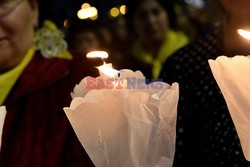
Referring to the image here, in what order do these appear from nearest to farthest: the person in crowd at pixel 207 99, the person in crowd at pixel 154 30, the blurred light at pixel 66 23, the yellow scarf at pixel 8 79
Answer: the person in crowd at pixel 207 99 → the yellow scarf at pixel 8 79 → the person in crowd at pixel 154 30 → the blurred light at pixel 66 23

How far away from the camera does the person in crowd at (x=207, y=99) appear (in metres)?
1.54

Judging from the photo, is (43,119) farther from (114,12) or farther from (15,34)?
(114,12)

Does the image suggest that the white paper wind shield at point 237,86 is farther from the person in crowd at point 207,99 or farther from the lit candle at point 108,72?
the person in crowd at point 207,99

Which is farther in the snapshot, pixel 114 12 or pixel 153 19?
pixel 114 12

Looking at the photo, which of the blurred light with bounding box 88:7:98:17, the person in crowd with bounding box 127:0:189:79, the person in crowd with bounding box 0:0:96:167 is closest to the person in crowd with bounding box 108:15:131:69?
the blurred light with bounding box 88:7:98:17

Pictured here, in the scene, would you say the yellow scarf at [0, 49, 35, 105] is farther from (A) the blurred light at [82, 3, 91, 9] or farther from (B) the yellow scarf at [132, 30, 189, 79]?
(A) the blurred light at [82, 3, 91, 9]

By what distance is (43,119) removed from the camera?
1677 mm

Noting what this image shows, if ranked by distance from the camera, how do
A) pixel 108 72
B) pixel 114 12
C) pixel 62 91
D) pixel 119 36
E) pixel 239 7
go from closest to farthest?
pixel 108 72
pixel 239 7
pixel 62 91
pixel 119 36
pixel 114 12

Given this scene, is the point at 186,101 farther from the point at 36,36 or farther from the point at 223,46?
the point at 36,36

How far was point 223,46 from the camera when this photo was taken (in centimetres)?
170

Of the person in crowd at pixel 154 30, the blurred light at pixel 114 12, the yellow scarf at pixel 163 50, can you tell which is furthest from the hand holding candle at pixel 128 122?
the blurred light at pixel 114 12

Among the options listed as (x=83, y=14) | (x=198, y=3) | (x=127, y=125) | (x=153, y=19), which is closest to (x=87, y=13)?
Result: (x=83, y=14)

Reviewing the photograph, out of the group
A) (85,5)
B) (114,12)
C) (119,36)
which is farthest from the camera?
(114,12)

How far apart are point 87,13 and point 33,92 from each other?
223 cm
